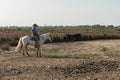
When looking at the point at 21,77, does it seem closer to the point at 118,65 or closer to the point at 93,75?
the point at 93,75

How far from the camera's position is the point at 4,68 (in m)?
13.4

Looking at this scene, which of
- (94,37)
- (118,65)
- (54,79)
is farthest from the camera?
(94,37)

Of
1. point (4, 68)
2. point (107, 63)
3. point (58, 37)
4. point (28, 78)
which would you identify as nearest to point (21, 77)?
point (28, 78)

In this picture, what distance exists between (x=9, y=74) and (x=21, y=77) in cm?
84

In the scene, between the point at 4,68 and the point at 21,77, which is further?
the point at 4,68

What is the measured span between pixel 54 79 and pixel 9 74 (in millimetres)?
2032

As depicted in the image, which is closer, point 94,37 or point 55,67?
point 55,67

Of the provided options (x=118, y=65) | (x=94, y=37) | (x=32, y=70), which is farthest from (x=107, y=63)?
(x=94, y=37)

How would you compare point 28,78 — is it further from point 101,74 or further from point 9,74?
point 101,74

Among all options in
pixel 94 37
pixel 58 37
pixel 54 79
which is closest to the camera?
pixel 54 79

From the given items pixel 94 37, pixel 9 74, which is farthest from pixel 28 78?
pixel 94 37

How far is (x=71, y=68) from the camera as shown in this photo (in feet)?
42.7

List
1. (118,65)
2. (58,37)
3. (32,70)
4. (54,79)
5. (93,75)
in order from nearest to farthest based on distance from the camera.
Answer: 1. (54,79)
2. (93,75)
3. (32,70)
4. (118,65)
5. (58,37)

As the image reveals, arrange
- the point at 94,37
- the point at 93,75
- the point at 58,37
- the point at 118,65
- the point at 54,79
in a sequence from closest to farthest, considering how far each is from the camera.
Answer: the point at 54,79 < the point at 93,75 < the point at 118,65 < the point at 58,37 < the point at 94,37
